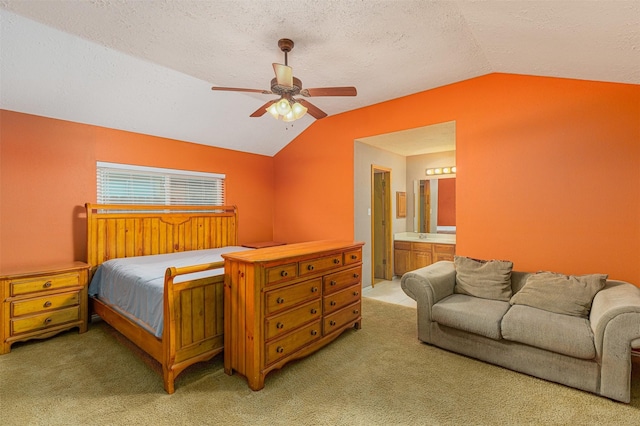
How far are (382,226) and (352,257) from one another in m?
2.64

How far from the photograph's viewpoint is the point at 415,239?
5520mm

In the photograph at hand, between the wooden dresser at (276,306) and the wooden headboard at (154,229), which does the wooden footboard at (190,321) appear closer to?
the wooden dresser at (276,306)

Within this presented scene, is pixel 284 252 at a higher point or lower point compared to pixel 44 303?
higher

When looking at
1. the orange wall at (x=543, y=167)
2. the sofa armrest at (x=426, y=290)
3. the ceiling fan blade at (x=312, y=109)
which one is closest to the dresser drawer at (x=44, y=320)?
the ceiling fan blade at (x=312, y=109)

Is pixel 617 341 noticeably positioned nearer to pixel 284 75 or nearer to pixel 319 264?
pixel 319 264

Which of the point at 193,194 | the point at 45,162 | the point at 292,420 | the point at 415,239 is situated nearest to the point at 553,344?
the point at 292,420

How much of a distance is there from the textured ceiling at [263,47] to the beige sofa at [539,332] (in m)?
1.89

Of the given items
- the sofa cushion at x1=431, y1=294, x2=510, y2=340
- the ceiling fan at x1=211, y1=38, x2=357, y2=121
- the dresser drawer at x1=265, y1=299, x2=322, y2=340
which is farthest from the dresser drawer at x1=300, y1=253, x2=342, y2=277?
the ceiling fan at x1=211, y1=38, x2=357, y2=121

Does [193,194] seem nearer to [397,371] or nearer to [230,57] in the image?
[230,57]

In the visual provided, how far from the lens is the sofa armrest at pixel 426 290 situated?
2914 mm

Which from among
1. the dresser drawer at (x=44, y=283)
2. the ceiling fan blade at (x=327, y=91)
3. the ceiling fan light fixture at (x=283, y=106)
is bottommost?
the dresser drawer at (x=44, y=283)

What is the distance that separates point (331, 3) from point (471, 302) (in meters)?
2.88

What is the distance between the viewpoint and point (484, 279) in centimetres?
300

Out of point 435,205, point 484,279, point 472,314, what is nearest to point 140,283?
point 472,314
